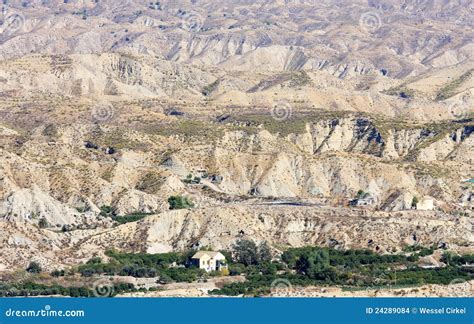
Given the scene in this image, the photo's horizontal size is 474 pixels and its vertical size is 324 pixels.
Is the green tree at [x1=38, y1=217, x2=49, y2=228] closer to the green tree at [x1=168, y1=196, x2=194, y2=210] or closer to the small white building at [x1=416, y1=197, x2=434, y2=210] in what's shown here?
the green tree at [x1=168, y1=196, x2=194, y2=210]

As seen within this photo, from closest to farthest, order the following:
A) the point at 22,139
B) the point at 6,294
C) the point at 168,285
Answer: the point at 6,294, the point at 168,285, the point at 22,139

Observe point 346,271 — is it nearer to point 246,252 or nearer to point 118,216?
point 246,252

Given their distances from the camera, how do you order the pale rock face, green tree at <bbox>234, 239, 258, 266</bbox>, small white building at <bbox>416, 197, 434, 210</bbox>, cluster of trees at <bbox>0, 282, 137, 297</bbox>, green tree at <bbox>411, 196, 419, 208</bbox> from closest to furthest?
cluster of trees at <bbox>0, 282, 137, 297</bbox>
green tree at <bbox>234, 239, 258, 266</bbox>
the pale rock face
small white building at <bbox>416, 197, 434, 210</bbox>
green tree at <bbox>411, 196, 419, 208</bbox>

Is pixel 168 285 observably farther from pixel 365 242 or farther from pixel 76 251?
pixel 365 242

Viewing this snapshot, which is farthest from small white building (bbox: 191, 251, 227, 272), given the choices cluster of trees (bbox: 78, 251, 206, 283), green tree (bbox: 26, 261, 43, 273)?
green tree (bbox: 26, 261, 43, 273)

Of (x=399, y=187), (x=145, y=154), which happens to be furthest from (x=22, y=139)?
(x=399, y=187)

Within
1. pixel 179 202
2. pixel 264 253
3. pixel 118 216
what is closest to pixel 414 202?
pixel 179 202

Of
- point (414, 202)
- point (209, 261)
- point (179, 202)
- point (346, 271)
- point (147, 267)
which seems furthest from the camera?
point (414, 202)

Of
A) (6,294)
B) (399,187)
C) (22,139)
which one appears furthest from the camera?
(22,139)
